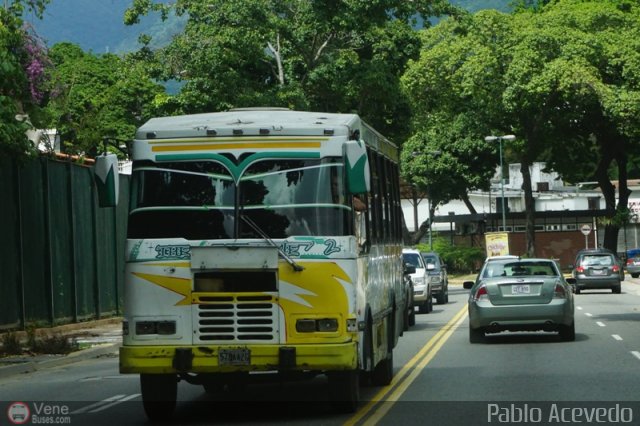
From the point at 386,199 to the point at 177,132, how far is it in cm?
433

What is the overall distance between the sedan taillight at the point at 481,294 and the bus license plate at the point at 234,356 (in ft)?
37.5

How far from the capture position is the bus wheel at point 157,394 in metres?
13.8

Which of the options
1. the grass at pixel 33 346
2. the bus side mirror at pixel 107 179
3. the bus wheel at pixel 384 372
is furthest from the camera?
the grass at pixel 33 346

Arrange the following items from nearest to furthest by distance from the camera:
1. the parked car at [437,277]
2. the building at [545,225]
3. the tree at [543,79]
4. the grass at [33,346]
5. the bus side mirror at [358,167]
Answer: the bus side mirror at [358,167], the grass at [33,346], the parked car at [437,277], the tree at [543,79], the building at [545,225]

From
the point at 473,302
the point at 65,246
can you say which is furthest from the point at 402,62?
the point at 473,302

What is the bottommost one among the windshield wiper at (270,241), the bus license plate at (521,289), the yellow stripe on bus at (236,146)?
the bus license plate at (521,289)

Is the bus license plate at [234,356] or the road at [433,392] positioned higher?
the bus license plate at [234,356]

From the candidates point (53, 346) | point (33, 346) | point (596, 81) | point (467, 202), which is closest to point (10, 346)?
point (33, 346)

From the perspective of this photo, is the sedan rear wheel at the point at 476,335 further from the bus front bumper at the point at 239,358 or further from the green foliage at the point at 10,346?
the bus front bumper at the point at 239,358

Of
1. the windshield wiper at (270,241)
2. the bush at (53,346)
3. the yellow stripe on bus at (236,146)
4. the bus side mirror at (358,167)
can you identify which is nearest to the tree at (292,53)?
the bush at (53,346)

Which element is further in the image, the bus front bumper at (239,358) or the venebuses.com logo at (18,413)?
the venebuses.com logo at (18,413)

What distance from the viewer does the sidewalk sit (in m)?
21.8

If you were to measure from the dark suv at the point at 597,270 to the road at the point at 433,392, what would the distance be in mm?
25109

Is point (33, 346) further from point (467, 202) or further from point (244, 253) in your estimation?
point (467, 202)
